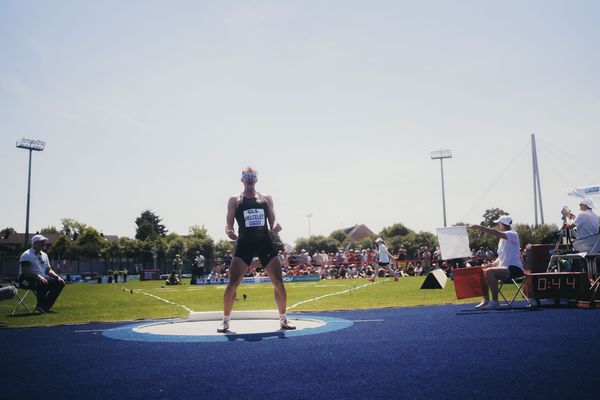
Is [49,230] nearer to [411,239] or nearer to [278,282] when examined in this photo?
[411,239]

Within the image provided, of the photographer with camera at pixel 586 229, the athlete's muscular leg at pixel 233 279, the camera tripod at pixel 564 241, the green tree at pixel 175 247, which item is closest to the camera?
the athlete's muscular leg at pixel 233 279

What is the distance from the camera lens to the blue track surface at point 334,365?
125 inches

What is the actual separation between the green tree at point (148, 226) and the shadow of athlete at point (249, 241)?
10496cm

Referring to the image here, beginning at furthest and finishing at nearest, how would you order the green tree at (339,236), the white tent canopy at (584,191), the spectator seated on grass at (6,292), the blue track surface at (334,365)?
the green tree at (339,236) → the white tent canopy at (584,191) → the spectator seated on grass at (6,292) → the blue track surface at (334,365)

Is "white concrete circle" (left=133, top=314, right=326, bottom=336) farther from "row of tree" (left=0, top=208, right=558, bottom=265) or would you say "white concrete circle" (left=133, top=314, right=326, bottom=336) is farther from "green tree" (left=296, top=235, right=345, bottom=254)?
"green tree" (left=296, top=235, right=345, bottom=254)

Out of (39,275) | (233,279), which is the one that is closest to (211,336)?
(233,279)

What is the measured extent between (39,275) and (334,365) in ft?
29.1

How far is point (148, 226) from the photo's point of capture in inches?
4518

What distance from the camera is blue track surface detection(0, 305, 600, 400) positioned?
3.17 m

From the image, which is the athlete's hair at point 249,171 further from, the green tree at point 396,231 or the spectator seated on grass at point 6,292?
the green tree at point 396,231

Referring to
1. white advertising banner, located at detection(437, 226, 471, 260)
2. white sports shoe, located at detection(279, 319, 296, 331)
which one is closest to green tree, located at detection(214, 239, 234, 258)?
white advertising banner, located at detection(437, 226, 471, 260)

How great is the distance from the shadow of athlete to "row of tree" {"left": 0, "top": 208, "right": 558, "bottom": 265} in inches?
2112

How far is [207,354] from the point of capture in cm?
473

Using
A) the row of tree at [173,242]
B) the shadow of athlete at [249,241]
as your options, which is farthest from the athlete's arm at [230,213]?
the row of tree at [173,242]
